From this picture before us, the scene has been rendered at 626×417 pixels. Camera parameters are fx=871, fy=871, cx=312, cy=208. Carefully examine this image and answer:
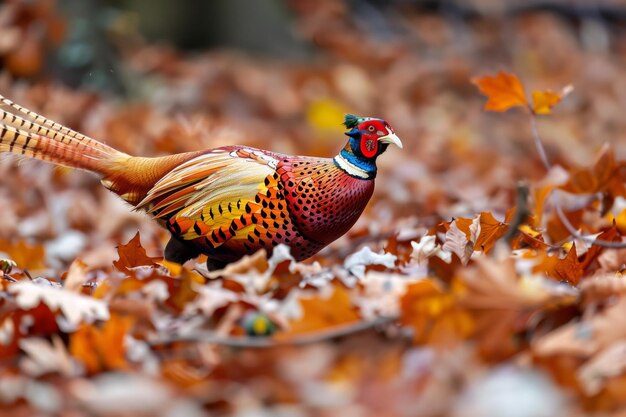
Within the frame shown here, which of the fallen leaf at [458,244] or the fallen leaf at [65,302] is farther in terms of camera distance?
the fallen leaf at [458,244]

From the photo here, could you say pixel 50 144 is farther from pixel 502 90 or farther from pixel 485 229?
pixel 502 90

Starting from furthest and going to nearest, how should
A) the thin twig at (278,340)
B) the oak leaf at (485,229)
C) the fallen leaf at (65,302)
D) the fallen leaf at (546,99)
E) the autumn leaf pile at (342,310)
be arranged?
the fallen leaf at (546,99)
the oak leaf at (485,229)
the fallen leaf at (65,302)
the thin twig at (278,340)
the autumn leaf pile at (342,310)

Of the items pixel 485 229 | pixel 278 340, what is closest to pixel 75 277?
pixel 278 340

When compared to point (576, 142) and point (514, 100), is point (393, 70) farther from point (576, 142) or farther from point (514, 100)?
point (514, 100)

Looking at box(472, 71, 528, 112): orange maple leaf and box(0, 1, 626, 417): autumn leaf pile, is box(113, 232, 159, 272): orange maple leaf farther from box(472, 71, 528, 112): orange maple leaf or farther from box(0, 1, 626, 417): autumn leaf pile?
box(472, 71, 528, 112): orange maple leaf

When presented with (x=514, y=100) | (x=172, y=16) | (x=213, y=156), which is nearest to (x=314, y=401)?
(x=213, y=156)

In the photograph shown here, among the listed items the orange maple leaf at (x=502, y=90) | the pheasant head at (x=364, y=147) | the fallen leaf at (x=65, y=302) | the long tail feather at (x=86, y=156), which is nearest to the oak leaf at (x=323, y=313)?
the fallen leaf at (x=65, y=302)

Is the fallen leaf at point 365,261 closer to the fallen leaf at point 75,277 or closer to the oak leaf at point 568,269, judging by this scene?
the oak leaf at point 568,269
